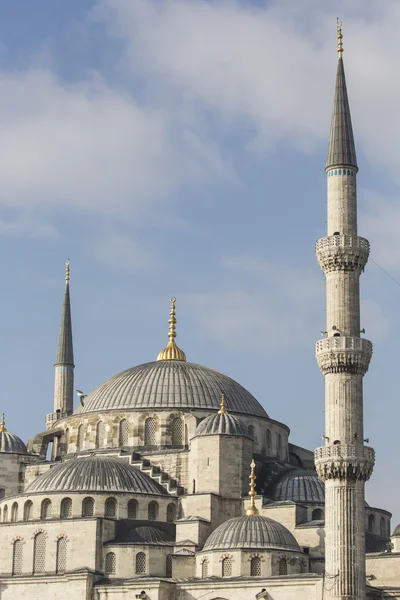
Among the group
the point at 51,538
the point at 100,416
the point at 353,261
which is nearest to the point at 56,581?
the point at 51,538

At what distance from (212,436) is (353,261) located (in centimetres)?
939

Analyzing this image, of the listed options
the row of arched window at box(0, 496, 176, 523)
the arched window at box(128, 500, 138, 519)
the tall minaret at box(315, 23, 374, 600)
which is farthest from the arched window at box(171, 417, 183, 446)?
the tall minaret at box(315, 23, 374, 600)

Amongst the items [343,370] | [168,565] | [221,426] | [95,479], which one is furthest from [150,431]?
[343,370]

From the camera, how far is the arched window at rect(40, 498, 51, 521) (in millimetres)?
46406

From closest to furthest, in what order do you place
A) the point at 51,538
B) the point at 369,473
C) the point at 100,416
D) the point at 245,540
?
the point at 369,473 < the point at 245,540 < the point at 51,538 < the point at 100,416

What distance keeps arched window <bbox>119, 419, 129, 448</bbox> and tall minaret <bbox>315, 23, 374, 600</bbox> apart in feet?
43.8

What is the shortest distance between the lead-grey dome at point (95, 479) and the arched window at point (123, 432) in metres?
3.54

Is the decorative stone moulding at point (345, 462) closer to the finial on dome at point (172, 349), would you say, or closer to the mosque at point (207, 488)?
the mosque at point (207, 488)

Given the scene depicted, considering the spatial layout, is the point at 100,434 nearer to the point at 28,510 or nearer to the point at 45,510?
the point at 28,510

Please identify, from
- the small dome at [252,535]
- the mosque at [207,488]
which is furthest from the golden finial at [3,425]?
the small dome at [252,535]

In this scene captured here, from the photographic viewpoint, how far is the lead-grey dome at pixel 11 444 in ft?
176

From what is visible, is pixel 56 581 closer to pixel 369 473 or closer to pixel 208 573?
pixel 208 573

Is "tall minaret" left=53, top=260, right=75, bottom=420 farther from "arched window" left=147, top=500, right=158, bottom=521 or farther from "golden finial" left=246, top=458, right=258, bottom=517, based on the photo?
"golden finial" left=246, top=458, right=258, bottom=517

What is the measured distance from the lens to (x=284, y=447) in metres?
54.2
